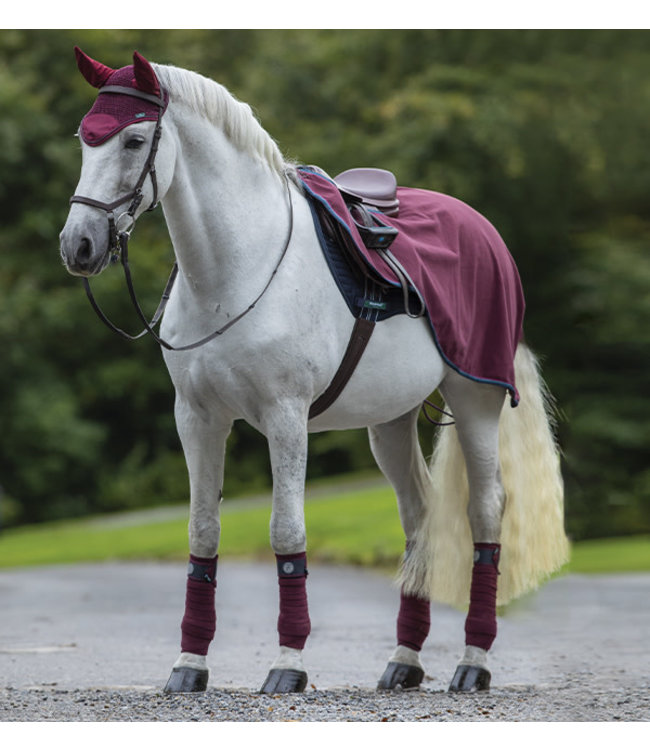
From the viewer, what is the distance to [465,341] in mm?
5703

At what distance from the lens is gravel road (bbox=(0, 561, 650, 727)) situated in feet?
15.7

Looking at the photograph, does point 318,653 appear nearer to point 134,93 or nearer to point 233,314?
point 233,314

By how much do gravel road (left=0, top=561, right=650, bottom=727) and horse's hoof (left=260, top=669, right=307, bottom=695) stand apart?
0.17 feet

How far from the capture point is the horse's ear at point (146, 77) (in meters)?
4.58

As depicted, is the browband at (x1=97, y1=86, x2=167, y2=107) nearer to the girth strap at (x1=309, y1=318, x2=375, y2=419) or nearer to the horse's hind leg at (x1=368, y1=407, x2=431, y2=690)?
the girth strap at (x1=309, y1=318, x2=375, y2=419)

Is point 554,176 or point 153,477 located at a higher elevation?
point 554,176

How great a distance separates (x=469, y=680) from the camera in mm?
5578

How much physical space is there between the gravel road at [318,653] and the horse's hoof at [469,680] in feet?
0.28

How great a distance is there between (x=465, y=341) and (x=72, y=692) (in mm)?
2520

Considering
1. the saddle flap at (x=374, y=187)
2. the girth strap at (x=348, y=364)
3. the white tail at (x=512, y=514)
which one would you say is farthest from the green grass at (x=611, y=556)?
the girth strap at (x=348, y=364)

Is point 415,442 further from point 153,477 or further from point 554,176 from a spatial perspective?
point 153,477

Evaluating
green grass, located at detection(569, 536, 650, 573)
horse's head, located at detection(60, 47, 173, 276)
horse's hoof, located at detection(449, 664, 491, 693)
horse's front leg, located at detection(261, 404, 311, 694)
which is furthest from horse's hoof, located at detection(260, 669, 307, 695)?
green grass, located at detection(569, 536, 650, 573)

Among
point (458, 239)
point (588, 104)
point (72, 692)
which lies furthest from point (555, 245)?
point (72, 692)
